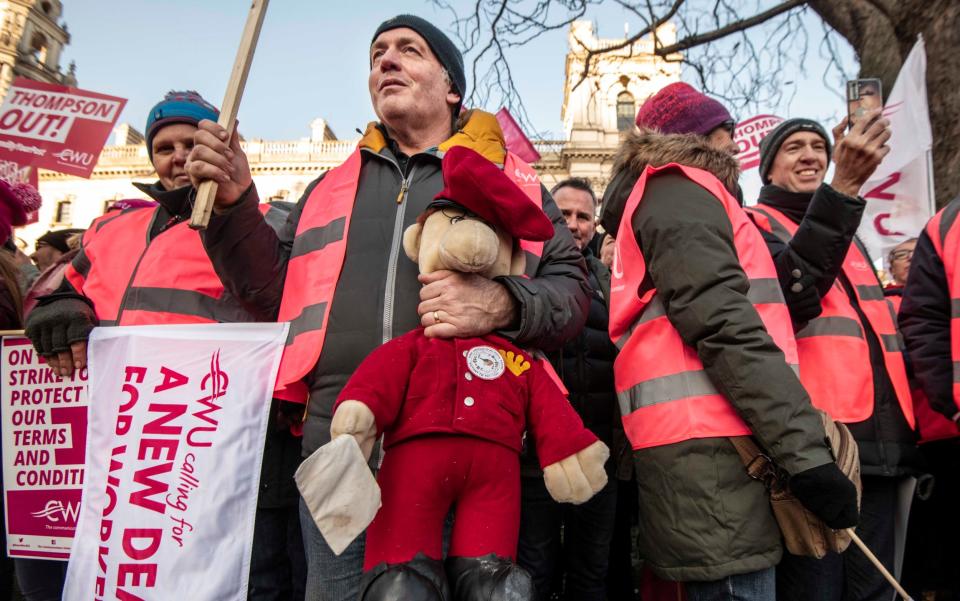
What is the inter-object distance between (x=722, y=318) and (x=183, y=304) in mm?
1914

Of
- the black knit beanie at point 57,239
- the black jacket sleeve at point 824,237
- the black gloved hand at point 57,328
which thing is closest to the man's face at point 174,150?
the black gloved hand at point 57,328

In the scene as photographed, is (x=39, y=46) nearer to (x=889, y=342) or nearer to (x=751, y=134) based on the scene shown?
(x=751, y=134)

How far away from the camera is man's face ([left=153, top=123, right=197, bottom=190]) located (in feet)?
8.60

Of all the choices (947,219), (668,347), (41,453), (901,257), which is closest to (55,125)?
(41,453)

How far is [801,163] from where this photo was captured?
2596mm

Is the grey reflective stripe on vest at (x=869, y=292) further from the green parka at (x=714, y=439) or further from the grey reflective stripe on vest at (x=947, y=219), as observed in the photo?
the green parka at (x=714, y=439)

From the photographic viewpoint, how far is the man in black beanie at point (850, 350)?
6.35ft

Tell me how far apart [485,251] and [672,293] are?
0.57 metres

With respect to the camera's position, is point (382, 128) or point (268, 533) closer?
point (382, 128)

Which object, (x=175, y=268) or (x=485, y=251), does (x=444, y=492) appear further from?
(x=175, y=268)

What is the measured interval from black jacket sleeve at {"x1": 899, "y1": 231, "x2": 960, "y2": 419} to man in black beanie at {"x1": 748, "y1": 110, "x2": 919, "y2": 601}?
0.90ft

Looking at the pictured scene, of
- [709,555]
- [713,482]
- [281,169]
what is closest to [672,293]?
[713,482]

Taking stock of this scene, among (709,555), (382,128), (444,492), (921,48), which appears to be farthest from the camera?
(921,48)

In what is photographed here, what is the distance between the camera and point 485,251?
1595 mm
